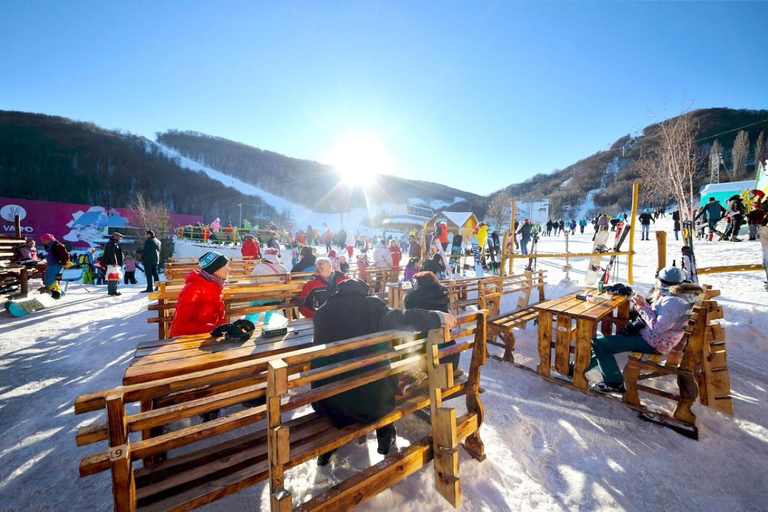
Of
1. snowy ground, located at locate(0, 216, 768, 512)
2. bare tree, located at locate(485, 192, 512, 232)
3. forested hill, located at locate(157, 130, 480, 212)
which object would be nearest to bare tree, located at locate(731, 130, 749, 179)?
bare tree, located at locate(485, 192, 512, 232)

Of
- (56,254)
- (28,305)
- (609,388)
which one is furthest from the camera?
(56,254)

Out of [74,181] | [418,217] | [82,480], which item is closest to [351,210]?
[418,217]

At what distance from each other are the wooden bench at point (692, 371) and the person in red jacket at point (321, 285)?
3.32 m

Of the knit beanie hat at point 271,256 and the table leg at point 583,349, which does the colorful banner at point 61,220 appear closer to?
the knit beanie hat at point 271,256

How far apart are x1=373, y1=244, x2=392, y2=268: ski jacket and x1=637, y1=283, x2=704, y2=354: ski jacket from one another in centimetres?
724

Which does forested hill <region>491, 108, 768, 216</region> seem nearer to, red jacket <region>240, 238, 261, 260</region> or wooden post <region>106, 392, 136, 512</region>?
red jacket <region>240, 238, 261, 260</region>

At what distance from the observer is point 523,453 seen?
263cm

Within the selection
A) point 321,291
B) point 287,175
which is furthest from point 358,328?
point 287,175

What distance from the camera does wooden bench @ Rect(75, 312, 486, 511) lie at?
1.31m

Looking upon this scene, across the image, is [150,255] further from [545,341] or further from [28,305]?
[545,341]

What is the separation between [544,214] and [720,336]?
244 ft

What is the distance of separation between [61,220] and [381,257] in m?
43.5

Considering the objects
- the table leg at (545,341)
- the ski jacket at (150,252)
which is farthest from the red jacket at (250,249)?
the table leg at (545,341)

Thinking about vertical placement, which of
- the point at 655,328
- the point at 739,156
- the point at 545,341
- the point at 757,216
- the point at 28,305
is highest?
the point at 739,156
